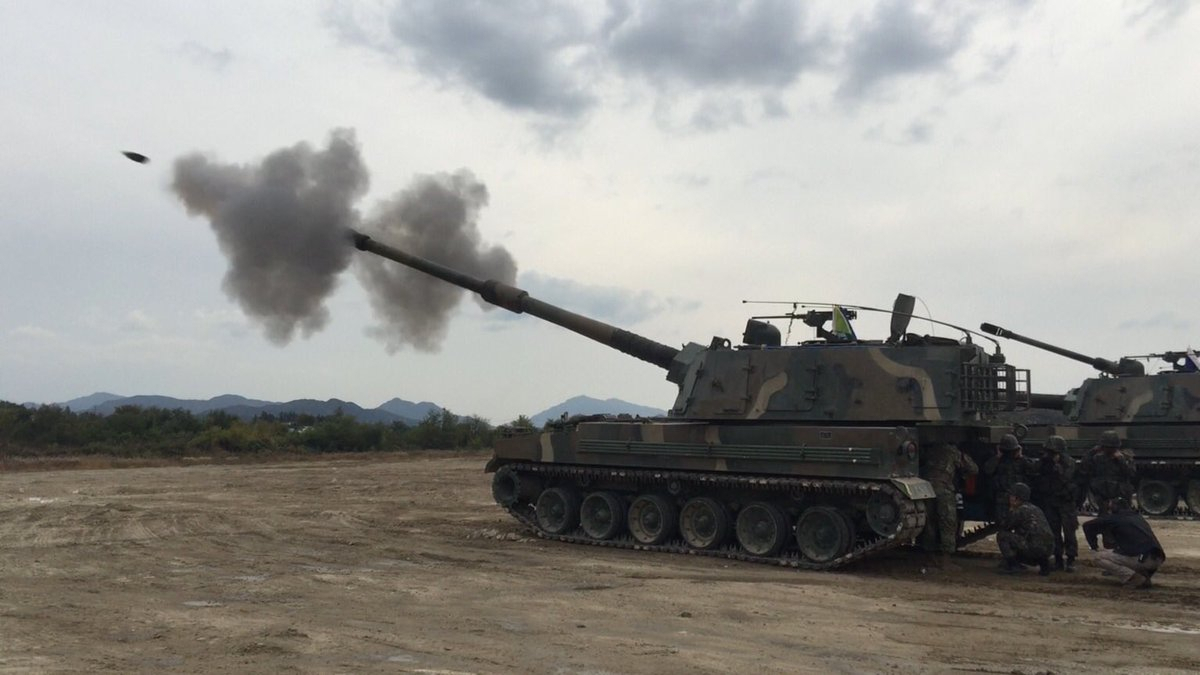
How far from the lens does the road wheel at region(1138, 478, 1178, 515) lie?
64.2 feet

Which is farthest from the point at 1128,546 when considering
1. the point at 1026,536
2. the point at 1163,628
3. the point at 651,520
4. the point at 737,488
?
the point at 651,520

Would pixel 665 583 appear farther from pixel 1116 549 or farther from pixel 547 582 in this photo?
pixel 1116 549

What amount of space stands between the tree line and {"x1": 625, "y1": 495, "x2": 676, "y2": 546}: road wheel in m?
20.9

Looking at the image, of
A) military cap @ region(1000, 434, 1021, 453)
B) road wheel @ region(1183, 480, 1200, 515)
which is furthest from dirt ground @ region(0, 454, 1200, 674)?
road wheel @ region(1183, 480, 1200, 515)

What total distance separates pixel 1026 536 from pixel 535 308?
7.62m

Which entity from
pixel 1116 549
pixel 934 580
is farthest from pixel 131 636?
pixel 1116 549

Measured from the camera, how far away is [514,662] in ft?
21.7

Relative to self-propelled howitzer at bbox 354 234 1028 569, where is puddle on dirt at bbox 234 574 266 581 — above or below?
below

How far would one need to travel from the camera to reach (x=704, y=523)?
12.9 metres

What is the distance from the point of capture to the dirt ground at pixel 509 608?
6.79 metres

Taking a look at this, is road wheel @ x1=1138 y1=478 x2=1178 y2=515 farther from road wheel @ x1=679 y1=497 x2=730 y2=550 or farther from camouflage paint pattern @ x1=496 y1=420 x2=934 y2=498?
road wheel @ x1=679 y1=497 x2=730 y2=550

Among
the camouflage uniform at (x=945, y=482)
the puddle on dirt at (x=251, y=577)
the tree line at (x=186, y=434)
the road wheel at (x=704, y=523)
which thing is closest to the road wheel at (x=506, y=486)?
the road wheel at (x=704, y=523)

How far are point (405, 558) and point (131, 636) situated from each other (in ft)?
15.8

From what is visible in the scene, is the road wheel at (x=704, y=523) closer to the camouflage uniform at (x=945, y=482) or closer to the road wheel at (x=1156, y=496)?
the camouflage uniform at (x=945, y=482)
